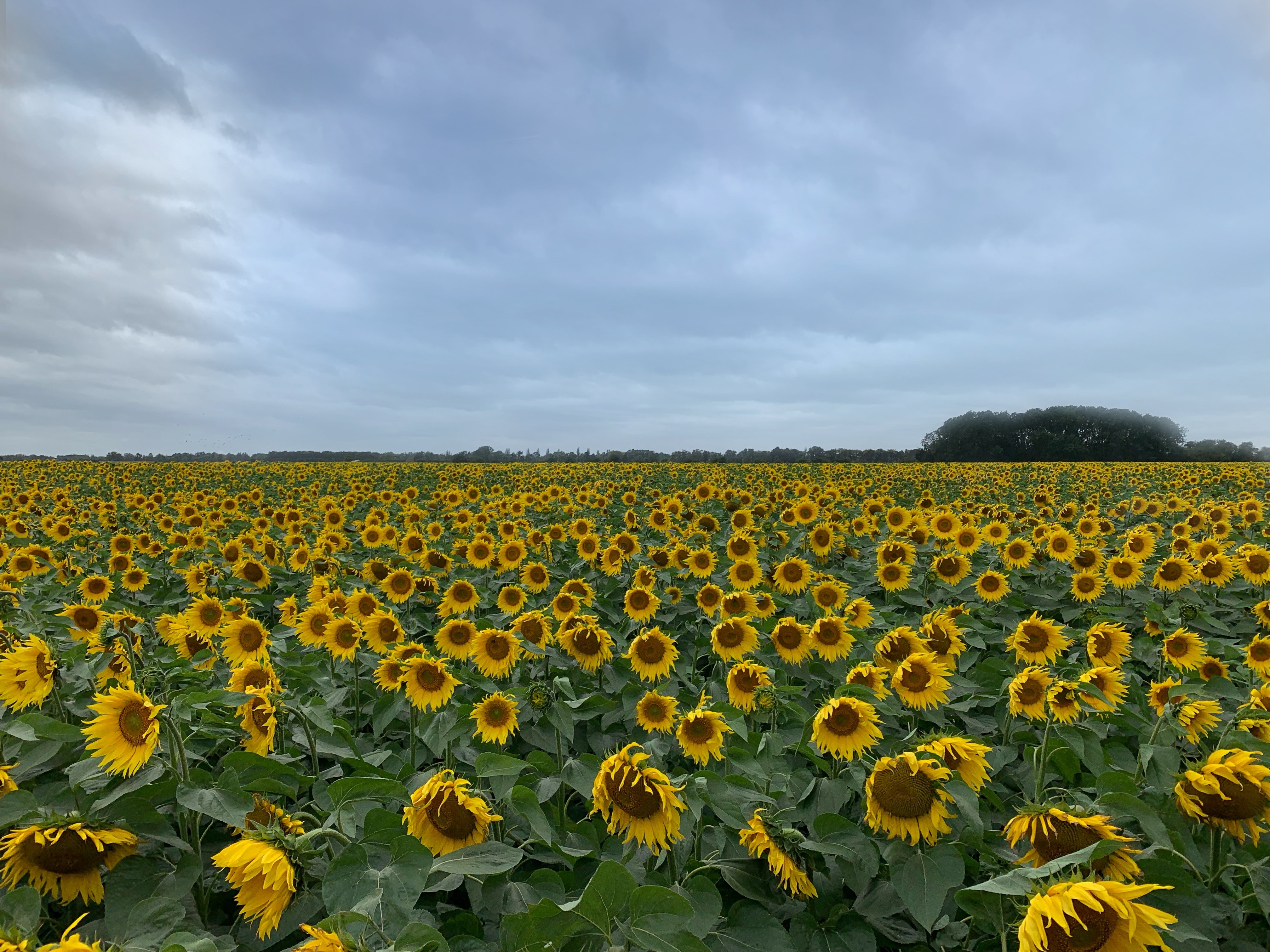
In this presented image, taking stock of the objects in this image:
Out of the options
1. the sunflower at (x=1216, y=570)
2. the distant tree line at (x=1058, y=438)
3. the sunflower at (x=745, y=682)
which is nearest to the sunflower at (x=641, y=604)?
the sunflower at (x=745, y=682)

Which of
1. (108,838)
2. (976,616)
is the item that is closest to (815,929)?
(108,838)

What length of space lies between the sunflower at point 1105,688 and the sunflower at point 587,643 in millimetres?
2791

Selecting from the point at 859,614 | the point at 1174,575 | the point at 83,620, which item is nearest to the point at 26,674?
the point at 83,620

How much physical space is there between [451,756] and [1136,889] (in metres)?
2.82

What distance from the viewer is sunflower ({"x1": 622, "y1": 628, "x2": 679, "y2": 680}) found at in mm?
4570

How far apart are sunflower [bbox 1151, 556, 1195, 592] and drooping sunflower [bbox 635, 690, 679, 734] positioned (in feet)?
20.5

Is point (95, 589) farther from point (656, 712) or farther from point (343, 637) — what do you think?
point (656, 712)

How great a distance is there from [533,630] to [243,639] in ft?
6.43

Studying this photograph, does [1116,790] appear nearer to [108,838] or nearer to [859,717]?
[859,717]

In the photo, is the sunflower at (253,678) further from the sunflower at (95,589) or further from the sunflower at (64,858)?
the sunflower at (95,589)

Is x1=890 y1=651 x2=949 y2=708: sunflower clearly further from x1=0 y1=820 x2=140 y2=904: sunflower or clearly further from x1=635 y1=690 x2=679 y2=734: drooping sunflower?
x1=0 y1=820 x2=140 y2=904: sunflower

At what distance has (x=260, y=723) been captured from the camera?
3.01 meters

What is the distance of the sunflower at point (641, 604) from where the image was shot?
5805 mm

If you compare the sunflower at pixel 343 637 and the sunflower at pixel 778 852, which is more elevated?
the sunflower at pixel 343 637
